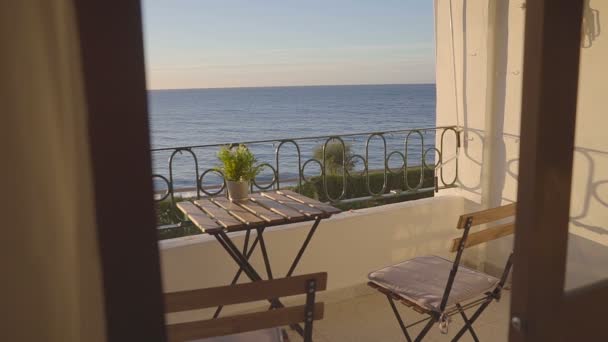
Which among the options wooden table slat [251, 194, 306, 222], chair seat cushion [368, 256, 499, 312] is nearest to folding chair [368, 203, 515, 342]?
chair seat cushion [368, 256, 499, 312]

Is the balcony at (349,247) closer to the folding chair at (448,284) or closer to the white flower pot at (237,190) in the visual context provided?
the white flower pot at (237,190)

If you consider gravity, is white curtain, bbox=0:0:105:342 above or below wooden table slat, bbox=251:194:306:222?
above

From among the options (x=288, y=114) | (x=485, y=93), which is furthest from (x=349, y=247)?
(x=288, y=114)

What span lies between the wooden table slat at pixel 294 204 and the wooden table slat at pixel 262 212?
0.15m

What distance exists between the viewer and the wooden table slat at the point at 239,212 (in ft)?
8.13

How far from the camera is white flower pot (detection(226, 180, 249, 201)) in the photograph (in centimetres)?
292

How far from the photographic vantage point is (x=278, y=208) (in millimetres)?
2744

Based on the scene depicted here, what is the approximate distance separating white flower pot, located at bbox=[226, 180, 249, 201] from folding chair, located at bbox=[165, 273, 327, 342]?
1.32 m

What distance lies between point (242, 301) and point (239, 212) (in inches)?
42.9

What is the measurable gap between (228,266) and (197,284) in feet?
0.71

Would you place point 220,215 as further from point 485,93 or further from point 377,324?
point 485,93

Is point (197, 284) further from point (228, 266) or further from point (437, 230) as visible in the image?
point (437, 230)

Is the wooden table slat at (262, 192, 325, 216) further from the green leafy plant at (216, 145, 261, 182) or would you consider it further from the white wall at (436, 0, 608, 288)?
the white wall at (436, 0, 608, 288)

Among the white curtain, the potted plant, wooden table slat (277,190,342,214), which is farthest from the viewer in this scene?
the potted plant
